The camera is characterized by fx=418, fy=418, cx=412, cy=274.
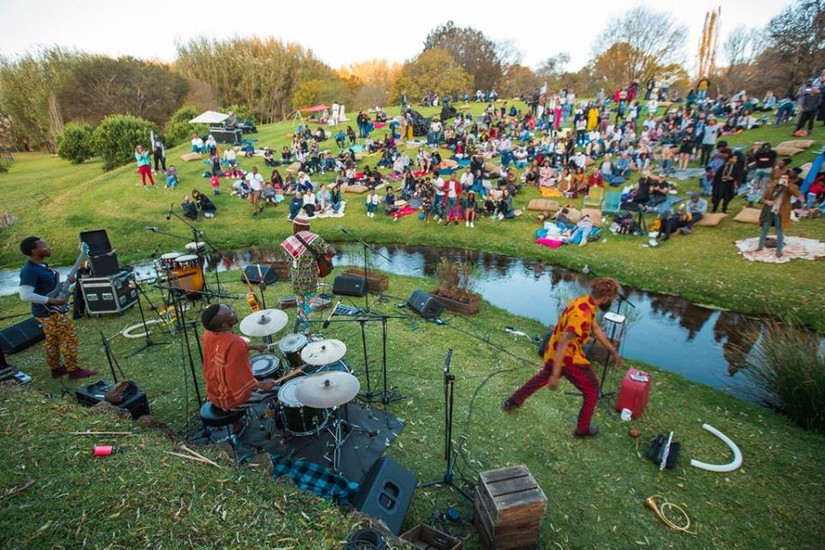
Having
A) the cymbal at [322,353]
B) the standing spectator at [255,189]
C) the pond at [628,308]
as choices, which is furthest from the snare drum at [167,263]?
the standing spectator at [255,189]

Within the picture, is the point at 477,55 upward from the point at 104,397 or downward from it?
upward

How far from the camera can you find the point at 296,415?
495 centimetres

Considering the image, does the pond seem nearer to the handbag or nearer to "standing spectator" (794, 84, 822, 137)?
the handbag

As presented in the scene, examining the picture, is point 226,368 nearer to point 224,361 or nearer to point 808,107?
point 224,361

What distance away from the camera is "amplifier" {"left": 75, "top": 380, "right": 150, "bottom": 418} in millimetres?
5246

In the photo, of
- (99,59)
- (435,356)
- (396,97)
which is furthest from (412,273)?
(99,59)

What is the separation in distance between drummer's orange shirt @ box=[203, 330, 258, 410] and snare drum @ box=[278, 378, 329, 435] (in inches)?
19.0

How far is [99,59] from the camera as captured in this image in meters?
39.1

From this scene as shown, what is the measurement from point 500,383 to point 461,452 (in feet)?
5.60

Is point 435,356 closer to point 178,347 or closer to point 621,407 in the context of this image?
point 621,407

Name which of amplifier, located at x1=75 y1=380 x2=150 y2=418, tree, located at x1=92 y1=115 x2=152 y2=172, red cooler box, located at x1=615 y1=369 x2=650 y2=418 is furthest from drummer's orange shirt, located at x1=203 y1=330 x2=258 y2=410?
tree, located at x1=92 y1=115 x2=152 y2=172

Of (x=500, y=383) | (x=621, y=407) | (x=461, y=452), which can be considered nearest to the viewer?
(x=461, y=452)

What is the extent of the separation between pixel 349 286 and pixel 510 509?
6968 millimetres

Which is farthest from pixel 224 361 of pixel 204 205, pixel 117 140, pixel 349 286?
pixel 117 140
